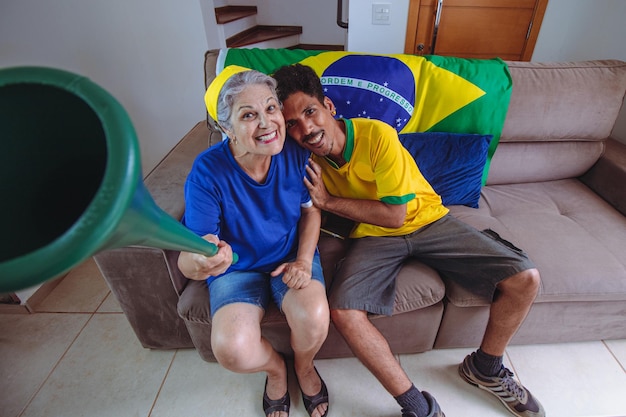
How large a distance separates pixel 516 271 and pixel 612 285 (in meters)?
0.39

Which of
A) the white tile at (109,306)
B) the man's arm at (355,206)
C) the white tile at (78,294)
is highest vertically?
the man's arm at (355,206)

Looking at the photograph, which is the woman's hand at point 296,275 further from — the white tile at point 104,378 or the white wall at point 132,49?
the white wall at point 132,49

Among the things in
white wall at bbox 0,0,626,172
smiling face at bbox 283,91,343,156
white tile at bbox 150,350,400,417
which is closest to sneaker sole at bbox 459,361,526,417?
white tile at bbox 150,350,400,417

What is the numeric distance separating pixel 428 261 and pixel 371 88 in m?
0.75

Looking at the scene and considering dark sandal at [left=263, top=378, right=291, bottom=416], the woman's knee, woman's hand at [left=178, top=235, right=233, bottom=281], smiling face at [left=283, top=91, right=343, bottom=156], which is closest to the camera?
woman's hand at [left=178, top=235, right=233, bottom=281]

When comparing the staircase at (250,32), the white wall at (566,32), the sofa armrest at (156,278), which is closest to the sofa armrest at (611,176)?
the white wall at (566,32)

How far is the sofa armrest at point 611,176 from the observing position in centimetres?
153

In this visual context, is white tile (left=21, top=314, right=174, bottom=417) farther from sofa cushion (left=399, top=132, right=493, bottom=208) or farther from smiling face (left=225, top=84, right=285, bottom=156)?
sofa cushion (left=399, top=132, right=493, bottom=208)

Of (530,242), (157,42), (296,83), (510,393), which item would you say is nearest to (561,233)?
(530,242)

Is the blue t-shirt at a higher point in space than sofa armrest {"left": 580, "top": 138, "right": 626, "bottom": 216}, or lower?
higher

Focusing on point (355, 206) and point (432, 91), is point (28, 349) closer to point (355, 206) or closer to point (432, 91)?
point (355, 206)

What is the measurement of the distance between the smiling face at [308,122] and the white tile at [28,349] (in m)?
1.42

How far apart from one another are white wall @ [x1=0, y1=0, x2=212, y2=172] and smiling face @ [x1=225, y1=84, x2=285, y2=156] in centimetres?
140

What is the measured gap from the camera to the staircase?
302cm
